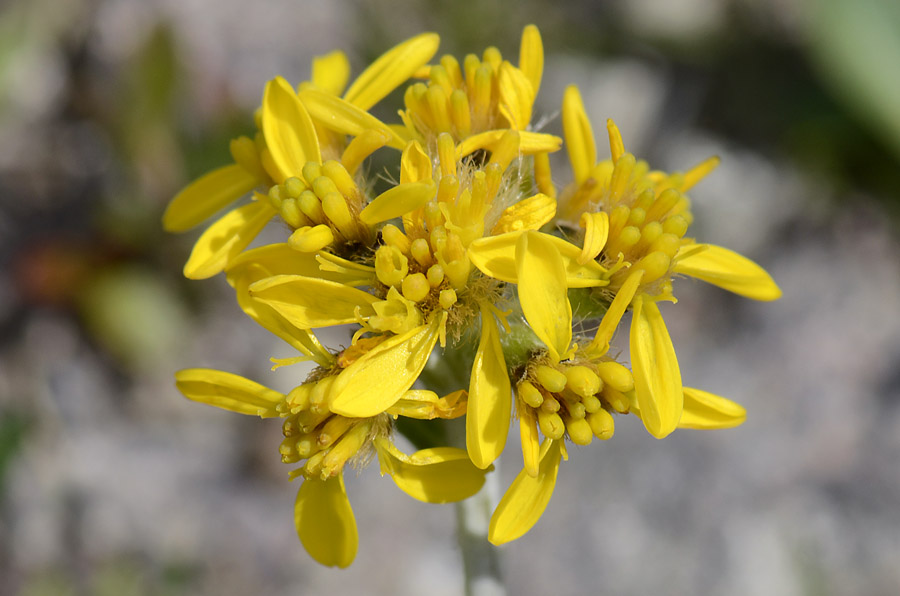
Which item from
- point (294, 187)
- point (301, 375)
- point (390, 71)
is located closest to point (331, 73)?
point (390, 71)

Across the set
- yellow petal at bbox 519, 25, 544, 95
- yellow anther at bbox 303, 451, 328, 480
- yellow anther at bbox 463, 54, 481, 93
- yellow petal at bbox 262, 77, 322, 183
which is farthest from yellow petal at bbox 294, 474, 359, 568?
yellow petal at bbox 519, 25, 544, 95

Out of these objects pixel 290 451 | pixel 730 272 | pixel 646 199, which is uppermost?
pixel 646 199

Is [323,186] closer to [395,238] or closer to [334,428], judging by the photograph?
[395,238]

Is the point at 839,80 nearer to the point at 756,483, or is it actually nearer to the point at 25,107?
the point at 756,483

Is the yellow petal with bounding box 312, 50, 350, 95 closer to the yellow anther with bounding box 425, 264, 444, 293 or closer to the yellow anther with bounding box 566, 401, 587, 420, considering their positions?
the yellow anther with bounding box 425, 264, 444, 293

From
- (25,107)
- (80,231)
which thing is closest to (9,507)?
(80,231)
